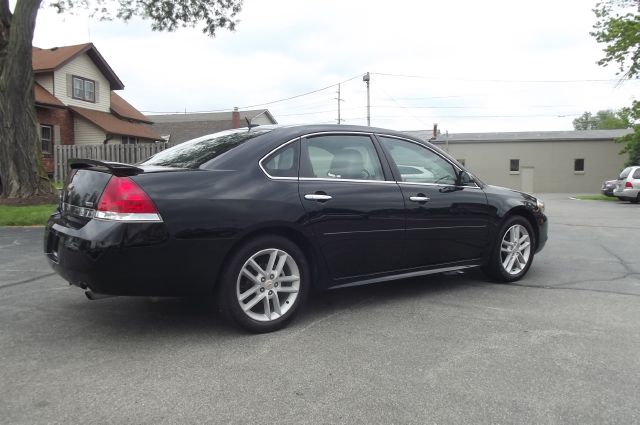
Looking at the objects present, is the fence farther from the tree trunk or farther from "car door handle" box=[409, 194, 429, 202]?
"car door handle" box=[409, 194, 429, 202]

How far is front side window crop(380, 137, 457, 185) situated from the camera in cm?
482

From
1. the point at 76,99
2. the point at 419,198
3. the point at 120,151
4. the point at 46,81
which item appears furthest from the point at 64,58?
the point at 419,198

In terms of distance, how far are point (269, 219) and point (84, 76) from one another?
2910cm

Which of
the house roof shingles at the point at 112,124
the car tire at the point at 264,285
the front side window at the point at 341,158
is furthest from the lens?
the house roof shingles at the point at 112,124

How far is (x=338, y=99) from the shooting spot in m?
55.8

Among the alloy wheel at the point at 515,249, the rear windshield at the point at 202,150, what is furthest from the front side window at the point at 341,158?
the alloy wheel at the point at 515,249

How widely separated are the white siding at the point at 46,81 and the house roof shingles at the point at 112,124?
54.7 inches

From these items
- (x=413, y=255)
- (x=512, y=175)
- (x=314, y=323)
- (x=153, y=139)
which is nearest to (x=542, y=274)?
(x=413, y=255)

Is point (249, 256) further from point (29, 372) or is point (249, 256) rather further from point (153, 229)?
point (29, 372)

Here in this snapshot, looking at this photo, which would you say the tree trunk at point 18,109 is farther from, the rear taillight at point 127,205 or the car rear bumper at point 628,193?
the car rear bumper at point 628,193

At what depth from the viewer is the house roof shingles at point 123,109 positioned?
31.9 meters

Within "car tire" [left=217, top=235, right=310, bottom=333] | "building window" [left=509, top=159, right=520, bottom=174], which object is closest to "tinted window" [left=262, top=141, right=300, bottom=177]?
"car tire" [left=217, top=235, right=310, bottom=333]

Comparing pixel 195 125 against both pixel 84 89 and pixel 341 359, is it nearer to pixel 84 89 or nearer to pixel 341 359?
pixel 84 89

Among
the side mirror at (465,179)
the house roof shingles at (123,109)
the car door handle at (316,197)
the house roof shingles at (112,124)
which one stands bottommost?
the car door handle at (316,197)
